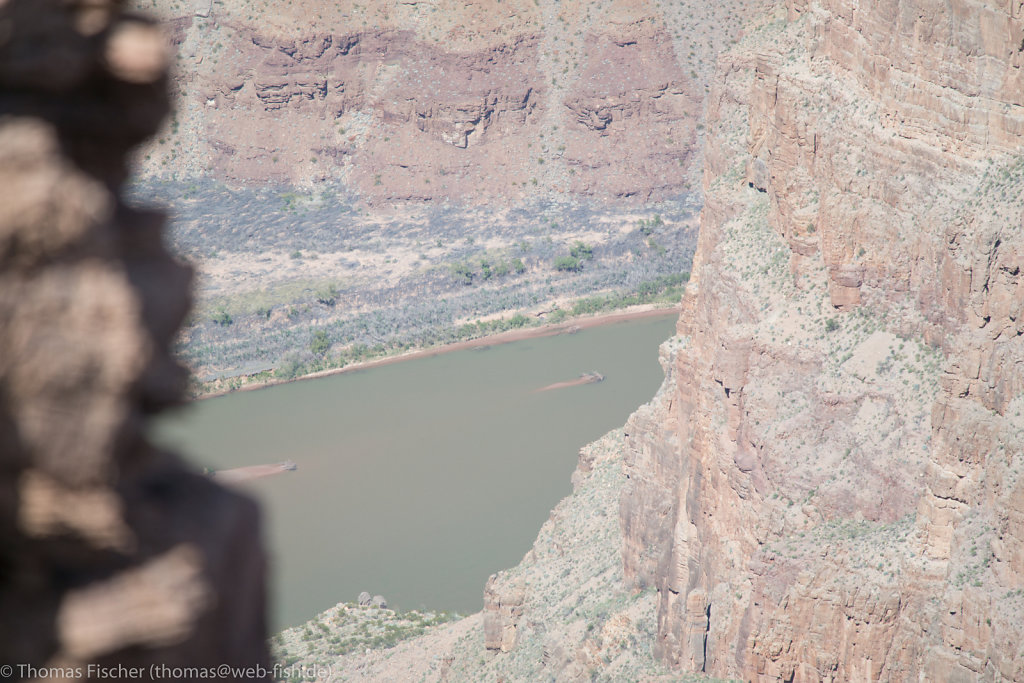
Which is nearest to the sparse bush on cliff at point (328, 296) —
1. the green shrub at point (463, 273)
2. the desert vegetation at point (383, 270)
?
the desert vegetation at point (383, 270)

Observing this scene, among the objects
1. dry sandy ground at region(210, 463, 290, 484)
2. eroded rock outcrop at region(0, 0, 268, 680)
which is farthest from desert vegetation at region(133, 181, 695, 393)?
eroded rock outcrop at region(0, 0, 268, 680)

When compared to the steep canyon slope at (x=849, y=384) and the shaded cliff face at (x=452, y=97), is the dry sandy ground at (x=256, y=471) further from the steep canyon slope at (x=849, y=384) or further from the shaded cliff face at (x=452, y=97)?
the shaded cliff face at (x=452, y=97)

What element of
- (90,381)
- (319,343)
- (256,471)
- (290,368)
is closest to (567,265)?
(319,343)

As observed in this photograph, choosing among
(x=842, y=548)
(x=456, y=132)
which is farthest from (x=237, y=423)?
(x=842, y=548)

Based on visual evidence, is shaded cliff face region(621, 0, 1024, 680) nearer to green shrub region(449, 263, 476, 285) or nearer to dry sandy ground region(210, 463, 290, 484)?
dry sandy ground region(210, 463, 290, 484)

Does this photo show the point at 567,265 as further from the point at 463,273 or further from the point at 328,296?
the point at 328,296

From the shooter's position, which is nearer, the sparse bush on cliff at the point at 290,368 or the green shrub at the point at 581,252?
the sparse bush on cliff at the point at 290,368
